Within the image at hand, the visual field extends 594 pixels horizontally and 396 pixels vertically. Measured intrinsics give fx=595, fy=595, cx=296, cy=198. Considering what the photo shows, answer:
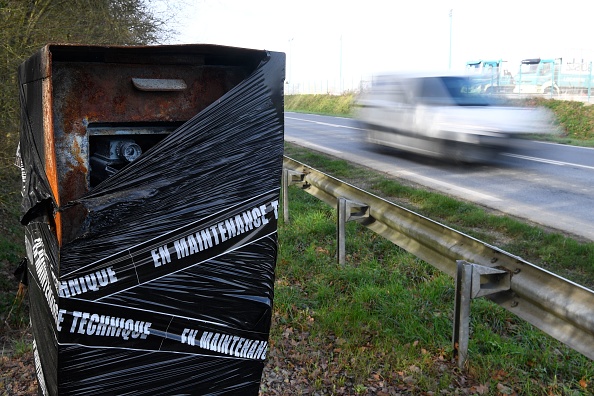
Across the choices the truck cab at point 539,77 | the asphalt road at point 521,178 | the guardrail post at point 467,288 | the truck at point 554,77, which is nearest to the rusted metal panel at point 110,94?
the guardrail post at point 467,288

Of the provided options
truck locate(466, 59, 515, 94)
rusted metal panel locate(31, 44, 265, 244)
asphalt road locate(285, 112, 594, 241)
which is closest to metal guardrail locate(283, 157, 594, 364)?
rusted metal panel locate(31, 44, 265, 244)

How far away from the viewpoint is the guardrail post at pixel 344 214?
5668 millimetres

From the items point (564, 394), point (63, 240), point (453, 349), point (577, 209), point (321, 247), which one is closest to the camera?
point (63, 240)

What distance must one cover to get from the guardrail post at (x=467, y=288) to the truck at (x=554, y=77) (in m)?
25.2

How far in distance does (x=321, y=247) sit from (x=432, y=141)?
22.0 ft

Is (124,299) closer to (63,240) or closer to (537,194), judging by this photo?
(63,240)

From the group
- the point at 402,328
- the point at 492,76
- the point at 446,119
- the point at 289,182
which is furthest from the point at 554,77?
the point at 402,328

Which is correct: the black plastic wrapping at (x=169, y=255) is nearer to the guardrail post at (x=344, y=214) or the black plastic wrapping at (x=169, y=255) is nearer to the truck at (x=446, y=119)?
the guardrail post at (x=344, y=214)

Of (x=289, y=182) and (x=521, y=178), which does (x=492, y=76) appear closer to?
(x=521, y=178)

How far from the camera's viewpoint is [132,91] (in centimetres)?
251

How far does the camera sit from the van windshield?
1261 centimetres

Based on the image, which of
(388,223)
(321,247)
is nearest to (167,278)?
(388,223)

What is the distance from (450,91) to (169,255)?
11.4 m

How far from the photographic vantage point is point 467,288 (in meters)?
3.59
